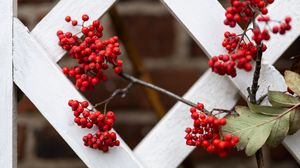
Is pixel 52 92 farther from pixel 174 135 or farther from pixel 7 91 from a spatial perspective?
pixel 174 135

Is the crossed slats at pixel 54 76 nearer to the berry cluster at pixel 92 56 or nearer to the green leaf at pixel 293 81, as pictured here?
the berry cluster at pixel 92 56

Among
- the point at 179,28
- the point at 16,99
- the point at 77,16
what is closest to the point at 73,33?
the point at 77,16

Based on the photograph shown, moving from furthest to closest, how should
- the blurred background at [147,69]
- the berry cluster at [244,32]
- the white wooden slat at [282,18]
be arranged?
the blurred background at [147,69]
the white wooden slat at [282,18]
the berry cluster at [244,32]

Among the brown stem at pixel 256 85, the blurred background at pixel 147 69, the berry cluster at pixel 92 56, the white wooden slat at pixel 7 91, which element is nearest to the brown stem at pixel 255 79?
the brown stem at pixel 256 85

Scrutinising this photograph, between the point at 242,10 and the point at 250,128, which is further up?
the point at 242,10

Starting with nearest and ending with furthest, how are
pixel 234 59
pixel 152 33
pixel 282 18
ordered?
→ pixel 234 59 < pixel 282 18 < pixel 152 33

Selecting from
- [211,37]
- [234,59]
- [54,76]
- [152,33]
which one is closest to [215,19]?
[211,37]

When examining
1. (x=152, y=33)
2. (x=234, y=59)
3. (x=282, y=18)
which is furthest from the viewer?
(x=152, y=33)
